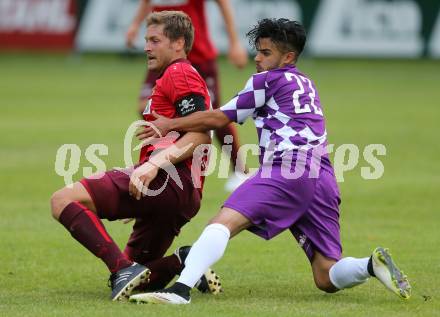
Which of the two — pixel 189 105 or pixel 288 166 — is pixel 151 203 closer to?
pixel 189 105

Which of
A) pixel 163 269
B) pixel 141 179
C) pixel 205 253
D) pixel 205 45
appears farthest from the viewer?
pixel 205 45

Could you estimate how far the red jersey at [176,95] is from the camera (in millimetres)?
6410

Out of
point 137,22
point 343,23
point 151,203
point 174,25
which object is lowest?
point 151,203

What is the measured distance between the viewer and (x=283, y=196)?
6168 mm

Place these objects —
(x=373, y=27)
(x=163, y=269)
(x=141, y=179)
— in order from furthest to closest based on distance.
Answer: (x=373, y=27) → (x=163, y=269) → (x=141, y=179)

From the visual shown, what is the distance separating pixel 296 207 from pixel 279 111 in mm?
575

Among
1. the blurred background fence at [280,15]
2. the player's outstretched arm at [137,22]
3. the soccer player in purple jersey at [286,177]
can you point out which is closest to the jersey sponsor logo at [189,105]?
the soccer player in purple jersey at [286,177]

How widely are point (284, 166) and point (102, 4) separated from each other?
22.5 meters

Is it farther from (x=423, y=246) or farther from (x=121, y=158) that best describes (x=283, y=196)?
(x=121, y=158)

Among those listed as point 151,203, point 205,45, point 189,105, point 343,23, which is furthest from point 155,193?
point 343,23

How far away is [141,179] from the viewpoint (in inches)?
243

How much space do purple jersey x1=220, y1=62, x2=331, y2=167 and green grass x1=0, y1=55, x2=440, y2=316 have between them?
93cm

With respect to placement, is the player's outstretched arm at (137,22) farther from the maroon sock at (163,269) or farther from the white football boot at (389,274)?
the white football boot at (389,274)

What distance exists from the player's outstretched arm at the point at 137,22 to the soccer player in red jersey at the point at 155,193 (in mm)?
4159
